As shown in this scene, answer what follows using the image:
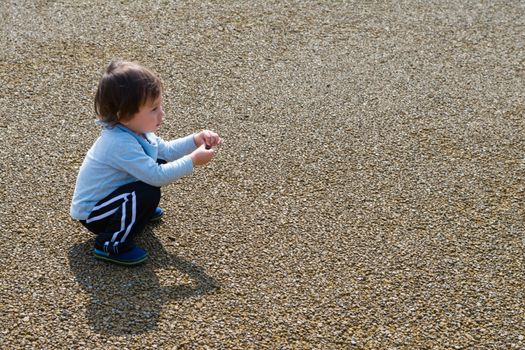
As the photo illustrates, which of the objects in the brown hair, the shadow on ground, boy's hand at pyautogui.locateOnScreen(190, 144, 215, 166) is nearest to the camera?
the shadow on ground

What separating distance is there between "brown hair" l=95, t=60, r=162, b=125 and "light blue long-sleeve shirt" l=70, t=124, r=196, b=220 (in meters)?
0.10

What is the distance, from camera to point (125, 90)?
4.05 meters

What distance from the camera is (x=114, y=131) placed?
13.6 feet

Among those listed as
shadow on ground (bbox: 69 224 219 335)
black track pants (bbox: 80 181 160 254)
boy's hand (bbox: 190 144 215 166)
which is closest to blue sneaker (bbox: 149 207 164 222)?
shadow on ground (bbox: 69 224 219 335)

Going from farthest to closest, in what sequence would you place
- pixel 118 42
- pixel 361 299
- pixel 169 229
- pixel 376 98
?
1. pixel 118 42
2. pixel 376 98
3. pixel 169 229
4. pixel 361 299

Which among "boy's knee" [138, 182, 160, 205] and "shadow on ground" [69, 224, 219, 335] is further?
"boy's knee" [138, 182, 160, 205]

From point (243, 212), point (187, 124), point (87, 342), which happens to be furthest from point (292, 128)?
point (87, 342)

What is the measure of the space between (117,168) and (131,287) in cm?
56

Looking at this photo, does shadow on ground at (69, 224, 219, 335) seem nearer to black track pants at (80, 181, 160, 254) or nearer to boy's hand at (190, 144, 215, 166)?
black track pants at (80, 181, 160, 254)

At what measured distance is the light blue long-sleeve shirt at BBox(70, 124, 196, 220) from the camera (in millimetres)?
4082

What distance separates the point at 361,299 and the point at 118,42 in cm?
314

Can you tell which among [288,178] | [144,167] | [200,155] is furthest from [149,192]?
[288,178]

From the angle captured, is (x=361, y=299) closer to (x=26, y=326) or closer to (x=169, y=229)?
(x=169, y=229)

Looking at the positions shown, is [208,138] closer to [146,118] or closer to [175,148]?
[175,148]
